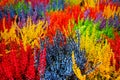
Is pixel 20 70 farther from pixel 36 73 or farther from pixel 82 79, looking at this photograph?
pixel 82 79

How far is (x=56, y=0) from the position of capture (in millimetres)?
4465

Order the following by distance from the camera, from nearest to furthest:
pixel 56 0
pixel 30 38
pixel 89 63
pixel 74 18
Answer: pixel 89 63
pixel 30 38
pixel 74 18
pixel 56 0

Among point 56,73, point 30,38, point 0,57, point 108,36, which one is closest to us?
point 56,73

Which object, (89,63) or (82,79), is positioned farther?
(89,63)

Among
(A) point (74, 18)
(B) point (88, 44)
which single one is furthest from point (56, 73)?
(A) point (74, 18)

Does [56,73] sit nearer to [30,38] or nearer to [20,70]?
[20,70]

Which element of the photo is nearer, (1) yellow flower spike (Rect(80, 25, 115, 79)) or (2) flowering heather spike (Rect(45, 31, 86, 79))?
(2) flowering heather spike (Rect(45, 31, 86, 79))

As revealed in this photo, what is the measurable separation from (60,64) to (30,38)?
31.4 inches

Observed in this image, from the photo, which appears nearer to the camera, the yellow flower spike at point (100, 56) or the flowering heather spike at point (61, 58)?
the flowering heather spike at point (61, 58)

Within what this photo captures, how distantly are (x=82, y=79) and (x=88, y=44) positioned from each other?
17.8 inches

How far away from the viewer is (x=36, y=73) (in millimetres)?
2027

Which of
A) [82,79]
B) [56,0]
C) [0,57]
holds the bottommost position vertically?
[82,79]

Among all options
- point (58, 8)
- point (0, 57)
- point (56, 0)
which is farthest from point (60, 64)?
point (56, 0)

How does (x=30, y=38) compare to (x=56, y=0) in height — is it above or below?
below
